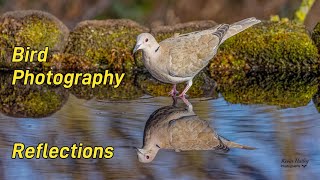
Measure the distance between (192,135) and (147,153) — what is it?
0.57 meters

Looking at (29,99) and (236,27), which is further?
(236,27)

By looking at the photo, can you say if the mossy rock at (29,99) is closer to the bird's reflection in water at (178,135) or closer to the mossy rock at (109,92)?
the mossy rock at (109,92)

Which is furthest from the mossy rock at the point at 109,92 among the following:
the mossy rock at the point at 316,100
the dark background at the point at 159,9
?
the dark background at the point at 159,9

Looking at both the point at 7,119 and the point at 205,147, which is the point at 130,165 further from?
the point at 7,119

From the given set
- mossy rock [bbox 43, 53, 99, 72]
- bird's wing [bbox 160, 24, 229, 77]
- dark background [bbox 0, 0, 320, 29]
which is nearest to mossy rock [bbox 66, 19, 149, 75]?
mossy rock [bbox 43, 53, 99, 72]

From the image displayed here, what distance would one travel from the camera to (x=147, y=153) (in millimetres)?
5496

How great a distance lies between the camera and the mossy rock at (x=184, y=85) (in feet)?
24.7

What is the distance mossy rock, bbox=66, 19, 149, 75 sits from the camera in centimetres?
858

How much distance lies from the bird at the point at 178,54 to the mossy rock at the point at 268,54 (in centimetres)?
81

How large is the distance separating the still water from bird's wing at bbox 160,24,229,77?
267 mm

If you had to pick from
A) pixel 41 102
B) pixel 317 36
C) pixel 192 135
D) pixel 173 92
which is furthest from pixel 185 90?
pixel 317 36

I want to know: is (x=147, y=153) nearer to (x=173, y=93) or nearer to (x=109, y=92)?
(x=173, y=93)

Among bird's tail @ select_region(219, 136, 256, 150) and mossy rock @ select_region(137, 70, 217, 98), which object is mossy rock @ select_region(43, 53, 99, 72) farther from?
bird's tail @ select_region(219, 136, 256, 150)

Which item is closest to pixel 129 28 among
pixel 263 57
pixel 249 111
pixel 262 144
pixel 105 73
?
pixel 105 73
